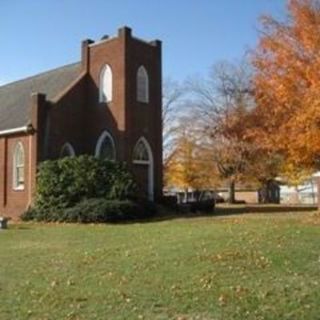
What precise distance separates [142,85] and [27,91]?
8.35 meters

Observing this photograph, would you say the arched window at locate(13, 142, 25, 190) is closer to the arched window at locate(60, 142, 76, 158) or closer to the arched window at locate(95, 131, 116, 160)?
the arched window at locate(60, 142, 76, 158)

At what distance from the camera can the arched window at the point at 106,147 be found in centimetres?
3250

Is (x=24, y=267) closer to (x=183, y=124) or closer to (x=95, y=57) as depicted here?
(x=95, y=57)

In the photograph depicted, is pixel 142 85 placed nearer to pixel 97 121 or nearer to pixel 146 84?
pixel 146 84

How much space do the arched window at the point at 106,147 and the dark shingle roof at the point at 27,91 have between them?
3532 mm

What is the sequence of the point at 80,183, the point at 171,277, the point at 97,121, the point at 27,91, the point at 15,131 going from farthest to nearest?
1. the point at 27,91
2. the point at 97,121
3. the point at 15,131
4. the point at 80,183
5. the point at 171,277

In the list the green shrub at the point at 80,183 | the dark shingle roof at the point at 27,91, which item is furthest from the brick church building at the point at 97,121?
the green shrub at the point at 80,183

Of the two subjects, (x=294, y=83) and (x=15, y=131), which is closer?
(x=294, y=83)

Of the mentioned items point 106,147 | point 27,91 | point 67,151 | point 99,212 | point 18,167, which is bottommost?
point 99,212

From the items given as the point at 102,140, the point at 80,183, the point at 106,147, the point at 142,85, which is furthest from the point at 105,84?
the point at 80,183

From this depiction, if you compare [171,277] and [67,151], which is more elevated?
[67,151]

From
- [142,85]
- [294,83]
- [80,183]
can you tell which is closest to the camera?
[294,83]

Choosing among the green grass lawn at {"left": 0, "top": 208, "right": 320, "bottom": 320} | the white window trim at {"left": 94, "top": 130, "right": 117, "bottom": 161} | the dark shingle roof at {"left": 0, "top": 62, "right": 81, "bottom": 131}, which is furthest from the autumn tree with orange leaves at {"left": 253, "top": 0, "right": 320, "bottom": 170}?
the dark shingle roof at {"left": 0, "top": 62, "right": 81, "bottom": 131}

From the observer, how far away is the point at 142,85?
33.2 m
